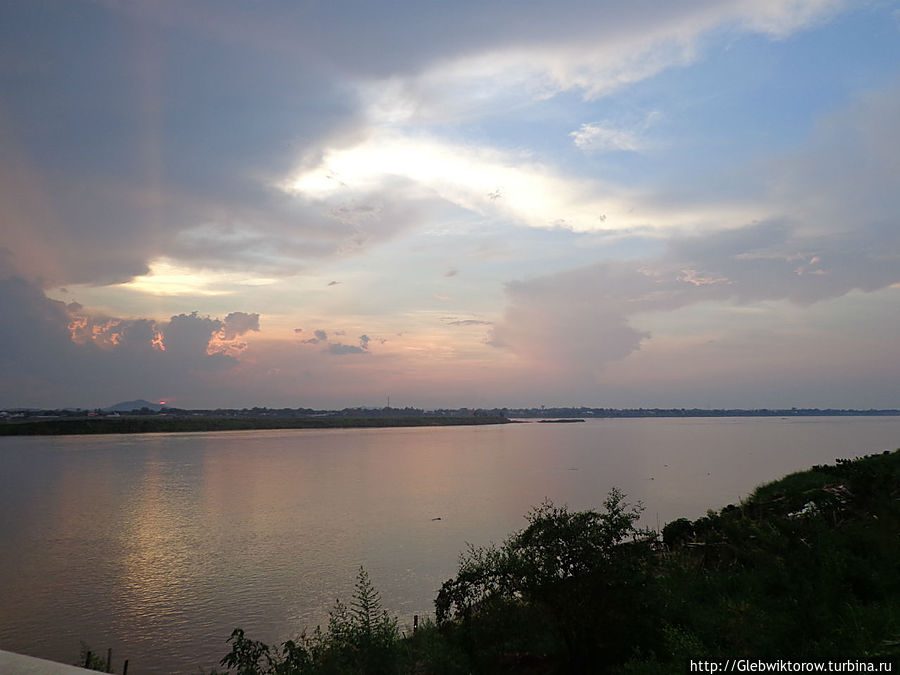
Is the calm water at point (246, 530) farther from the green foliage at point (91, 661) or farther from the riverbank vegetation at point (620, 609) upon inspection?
the riverbank vegetation at point (620, 609)

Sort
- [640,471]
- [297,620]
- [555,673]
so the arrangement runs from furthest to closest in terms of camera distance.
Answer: [640,471] → [297,620] → [555,673]

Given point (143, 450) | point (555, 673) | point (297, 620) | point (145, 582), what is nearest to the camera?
point (555, 673)

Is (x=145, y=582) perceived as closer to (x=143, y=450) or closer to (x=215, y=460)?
(x=215, y=460)

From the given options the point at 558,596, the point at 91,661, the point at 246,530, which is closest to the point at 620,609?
the point at 558,596

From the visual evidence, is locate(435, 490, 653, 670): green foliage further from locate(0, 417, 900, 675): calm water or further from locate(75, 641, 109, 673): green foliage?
locate(75, 641, 109, 673): green foliage

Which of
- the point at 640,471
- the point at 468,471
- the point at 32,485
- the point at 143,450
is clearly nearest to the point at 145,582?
the point at 32,485

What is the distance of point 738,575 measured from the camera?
1759 cm

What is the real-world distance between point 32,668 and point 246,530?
1774 inches

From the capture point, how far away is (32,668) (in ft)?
18.1

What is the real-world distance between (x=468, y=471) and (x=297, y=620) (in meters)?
64.2

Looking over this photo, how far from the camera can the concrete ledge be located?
215 inches

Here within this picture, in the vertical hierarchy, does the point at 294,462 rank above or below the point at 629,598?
below

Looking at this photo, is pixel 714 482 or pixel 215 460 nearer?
pixel 714 482

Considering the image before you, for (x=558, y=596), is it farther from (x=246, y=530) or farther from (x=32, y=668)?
(x=246, y=530)
